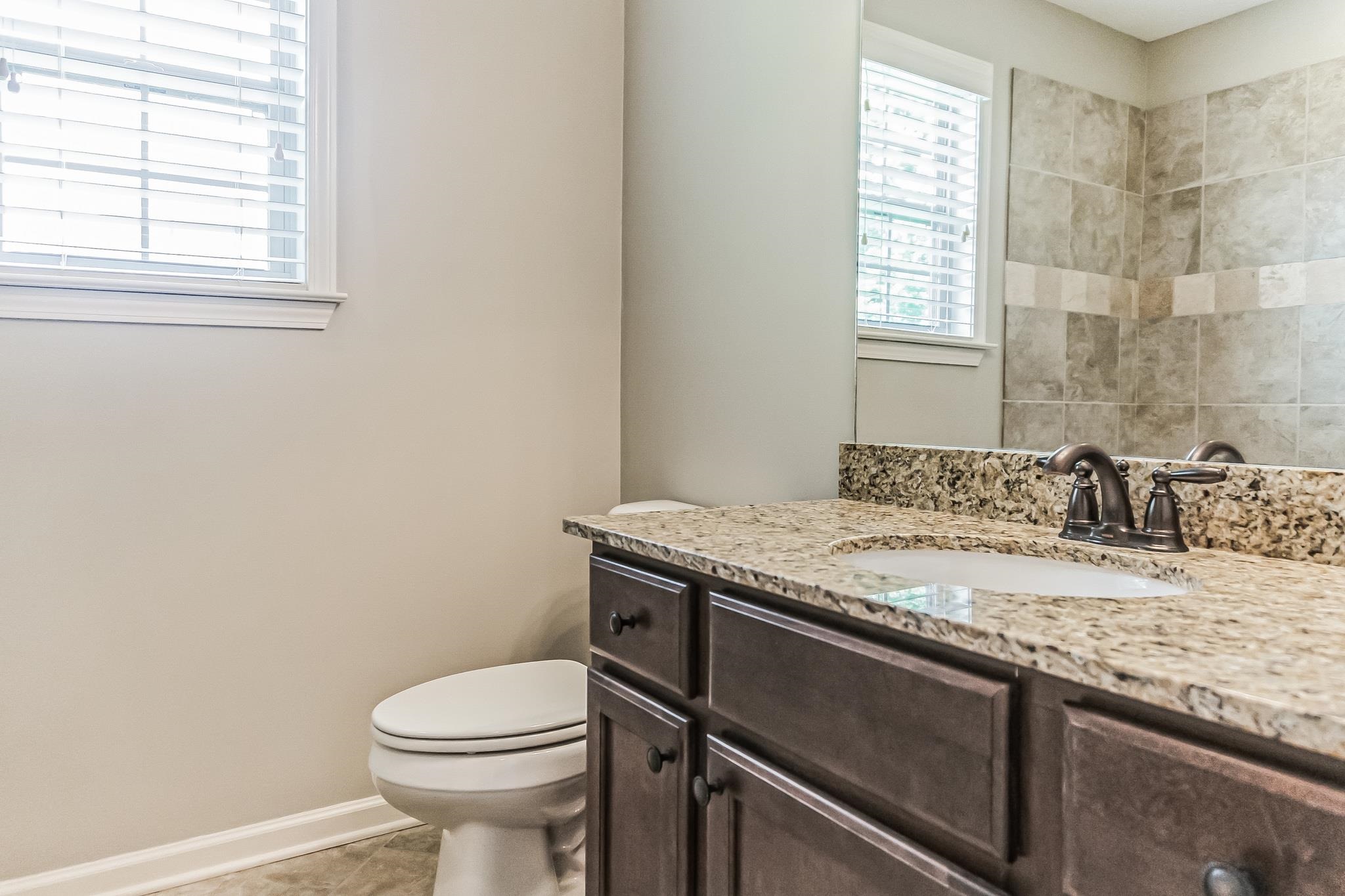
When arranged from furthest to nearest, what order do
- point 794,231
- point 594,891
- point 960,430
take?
point 794,231 < point 960,430 < point 594,891

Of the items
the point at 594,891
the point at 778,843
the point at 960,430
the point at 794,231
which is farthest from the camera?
the point at 794,231

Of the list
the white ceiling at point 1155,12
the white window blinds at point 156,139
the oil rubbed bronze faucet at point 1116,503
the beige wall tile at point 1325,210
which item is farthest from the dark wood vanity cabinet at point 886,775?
the white window blinds at point 156,139

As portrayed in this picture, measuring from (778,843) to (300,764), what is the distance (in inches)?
57.5

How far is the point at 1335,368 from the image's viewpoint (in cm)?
94

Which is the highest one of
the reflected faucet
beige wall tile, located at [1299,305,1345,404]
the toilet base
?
beige wall tile, located at [1299,305,1345,404]

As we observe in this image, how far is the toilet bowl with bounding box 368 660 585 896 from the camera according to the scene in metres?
1.48

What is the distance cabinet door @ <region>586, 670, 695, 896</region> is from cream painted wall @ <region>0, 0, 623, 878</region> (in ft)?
3.15

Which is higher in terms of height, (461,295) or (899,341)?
(461,295)

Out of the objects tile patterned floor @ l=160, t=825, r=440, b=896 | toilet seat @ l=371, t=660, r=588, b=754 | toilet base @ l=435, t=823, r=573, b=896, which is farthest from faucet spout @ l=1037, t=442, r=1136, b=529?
tile patterned floor @ l=160, t=825, r=440, b=896

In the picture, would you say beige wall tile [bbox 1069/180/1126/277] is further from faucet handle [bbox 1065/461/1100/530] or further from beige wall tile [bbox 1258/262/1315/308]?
faucet handle [bbox 1065/461/1100/530]

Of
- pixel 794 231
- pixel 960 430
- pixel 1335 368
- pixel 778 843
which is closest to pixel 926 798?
pixel 778 843

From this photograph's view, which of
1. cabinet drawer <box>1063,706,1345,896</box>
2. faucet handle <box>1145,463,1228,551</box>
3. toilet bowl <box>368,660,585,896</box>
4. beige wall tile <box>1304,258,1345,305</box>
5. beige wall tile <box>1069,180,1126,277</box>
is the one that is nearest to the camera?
cabinet drawer <box>1063,706,1345,896</box>

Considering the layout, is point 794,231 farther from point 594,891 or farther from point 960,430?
point 594,891

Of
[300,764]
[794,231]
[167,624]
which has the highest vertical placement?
[794,231]
